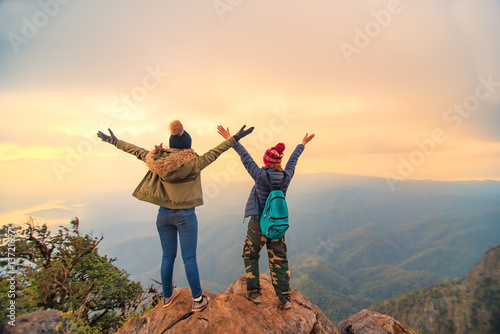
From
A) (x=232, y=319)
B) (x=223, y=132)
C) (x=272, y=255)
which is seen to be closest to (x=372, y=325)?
A: (x=272, y=255)

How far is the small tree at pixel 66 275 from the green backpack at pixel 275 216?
918cm

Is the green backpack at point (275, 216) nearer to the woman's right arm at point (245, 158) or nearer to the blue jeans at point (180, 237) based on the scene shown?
the woman's right arm at point (245, 158)

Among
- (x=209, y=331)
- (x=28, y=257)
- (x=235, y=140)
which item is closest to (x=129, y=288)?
(x=28, y=257)

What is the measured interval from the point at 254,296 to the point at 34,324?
7.35 m

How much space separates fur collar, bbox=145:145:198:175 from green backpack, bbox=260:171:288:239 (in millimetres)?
2400

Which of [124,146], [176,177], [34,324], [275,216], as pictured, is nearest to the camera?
[176,177]

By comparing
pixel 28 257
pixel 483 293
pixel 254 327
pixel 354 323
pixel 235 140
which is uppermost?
pixel 235 140

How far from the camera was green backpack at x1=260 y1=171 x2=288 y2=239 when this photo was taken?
5.74m

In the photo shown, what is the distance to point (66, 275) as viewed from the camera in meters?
12.5

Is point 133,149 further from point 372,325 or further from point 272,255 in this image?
point 372,325

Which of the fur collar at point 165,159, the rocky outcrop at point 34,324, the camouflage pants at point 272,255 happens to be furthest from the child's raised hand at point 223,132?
the rocky outcrop at point 34,324

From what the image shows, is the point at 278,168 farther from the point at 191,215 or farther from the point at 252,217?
the point at 191,215

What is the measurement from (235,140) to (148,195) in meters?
2.81

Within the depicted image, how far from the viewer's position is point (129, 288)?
18.9 metres
